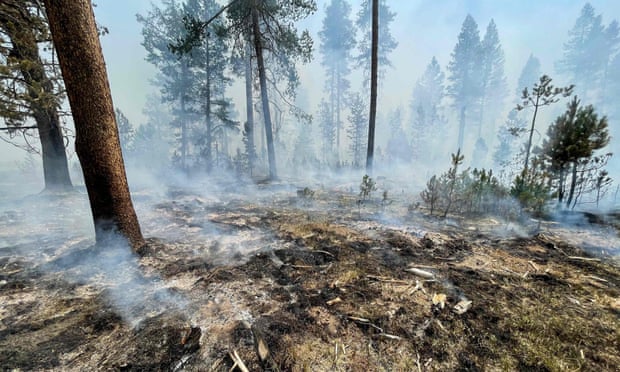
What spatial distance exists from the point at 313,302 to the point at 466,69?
3669cm

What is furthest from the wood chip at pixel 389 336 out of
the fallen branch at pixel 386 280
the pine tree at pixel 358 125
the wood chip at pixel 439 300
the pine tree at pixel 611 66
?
the pine tree at pixel 611 66

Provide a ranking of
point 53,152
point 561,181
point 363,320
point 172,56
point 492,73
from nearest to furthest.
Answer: point 363,320
point 561,181
point 53,152
point 172,56
point 492,73

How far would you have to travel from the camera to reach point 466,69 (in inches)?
1144

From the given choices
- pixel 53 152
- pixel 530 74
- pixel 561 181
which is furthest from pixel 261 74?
pixel 530 74

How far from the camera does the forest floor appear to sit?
167 cm

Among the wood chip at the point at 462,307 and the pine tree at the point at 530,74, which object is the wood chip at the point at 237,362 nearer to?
the wood chip at the point at 462,307

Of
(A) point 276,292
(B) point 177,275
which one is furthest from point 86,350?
(A) point 276,292

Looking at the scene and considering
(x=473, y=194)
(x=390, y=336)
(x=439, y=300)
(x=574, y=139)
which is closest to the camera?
(x=390, y=336)

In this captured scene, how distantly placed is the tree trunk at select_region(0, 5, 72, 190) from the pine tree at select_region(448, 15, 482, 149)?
3274cm

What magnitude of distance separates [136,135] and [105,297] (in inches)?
1056

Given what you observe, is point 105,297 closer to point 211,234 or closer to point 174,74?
point 211,234

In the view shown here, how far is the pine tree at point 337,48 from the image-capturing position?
26922mm

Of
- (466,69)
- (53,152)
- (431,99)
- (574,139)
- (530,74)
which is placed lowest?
(53,152)

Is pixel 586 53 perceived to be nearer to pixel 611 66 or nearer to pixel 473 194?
pixel 611 66
